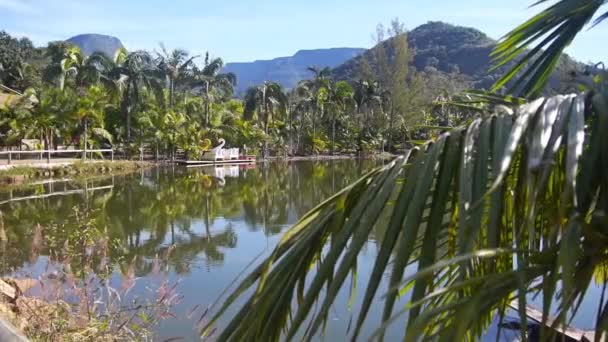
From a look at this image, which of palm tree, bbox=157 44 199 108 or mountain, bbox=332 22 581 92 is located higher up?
mountain, bbox=332 22 581 92

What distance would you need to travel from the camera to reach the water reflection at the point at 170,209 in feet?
28.3

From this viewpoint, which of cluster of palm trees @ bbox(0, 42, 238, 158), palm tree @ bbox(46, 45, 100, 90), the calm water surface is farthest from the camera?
palm tree @ bbox(46, 45, 100, 90)

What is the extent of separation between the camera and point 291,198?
607 inches

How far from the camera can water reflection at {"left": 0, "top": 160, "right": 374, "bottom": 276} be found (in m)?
8.64

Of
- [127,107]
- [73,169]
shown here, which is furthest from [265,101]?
[73,169]

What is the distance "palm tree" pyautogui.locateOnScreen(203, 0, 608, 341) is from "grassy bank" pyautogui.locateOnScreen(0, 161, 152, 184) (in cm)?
1866

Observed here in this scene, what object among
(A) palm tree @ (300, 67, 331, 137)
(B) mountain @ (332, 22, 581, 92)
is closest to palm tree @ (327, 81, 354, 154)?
(A) palm tree @ (300, 67, 331, 137)

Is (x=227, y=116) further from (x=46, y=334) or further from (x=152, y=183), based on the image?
(x=46, y=334)

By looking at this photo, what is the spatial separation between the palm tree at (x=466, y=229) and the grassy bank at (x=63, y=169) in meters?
18.7

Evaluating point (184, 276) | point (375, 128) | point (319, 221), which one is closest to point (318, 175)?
point (184, 276)

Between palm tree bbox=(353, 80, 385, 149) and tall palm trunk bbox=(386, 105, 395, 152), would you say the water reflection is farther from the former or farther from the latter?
palm tree bbox=(353, 80, 385, 149)

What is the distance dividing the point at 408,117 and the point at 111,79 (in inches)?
821

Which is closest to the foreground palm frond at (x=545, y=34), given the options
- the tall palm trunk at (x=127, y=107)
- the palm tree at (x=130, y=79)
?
the palm tree at (x=130, y=79)

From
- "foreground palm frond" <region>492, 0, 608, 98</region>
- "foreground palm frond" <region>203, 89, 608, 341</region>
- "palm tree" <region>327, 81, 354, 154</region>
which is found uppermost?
"palm tree" <region>327, 81, 354, 154</region>
